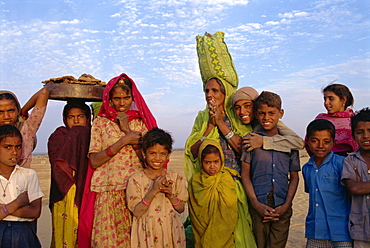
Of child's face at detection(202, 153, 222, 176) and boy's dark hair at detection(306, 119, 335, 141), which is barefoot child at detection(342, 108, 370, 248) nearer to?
boy's dark hair at detection(306, 119, 335, 141)

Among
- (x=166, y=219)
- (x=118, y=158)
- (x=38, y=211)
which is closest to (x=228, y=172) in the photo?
(x=166, y=219)

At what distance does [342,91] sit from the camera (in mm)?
3975

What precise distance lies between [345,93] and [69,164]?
129 inches

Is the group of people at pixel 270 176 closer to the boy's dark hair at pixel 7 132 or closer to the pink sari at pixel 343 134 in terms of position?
the pink sari at pixel 343 134

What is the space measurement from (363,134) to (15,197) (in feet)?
11.0

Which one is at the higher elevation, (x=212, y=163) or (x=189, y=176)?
(x=212, y=163)

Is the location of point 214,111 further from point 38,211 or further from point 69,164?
point 38,211

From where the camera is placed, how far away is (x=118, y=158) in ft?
11.6

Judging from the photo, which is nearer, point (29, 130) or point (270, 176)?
point (270, 176)

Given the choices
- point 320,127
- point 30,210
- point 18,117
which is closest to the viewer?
point 30,210

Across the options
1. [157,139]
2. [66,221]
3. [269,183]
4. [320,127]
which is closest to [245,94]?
[320,127]

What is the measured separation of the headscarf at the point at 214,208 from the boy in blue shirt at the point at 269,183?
0.67ft

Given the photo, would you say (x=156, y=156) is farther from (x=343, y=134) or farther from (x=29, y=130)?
(x=343, y=134)

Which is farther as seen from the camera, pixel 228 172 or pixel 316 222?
pixel 228 172
